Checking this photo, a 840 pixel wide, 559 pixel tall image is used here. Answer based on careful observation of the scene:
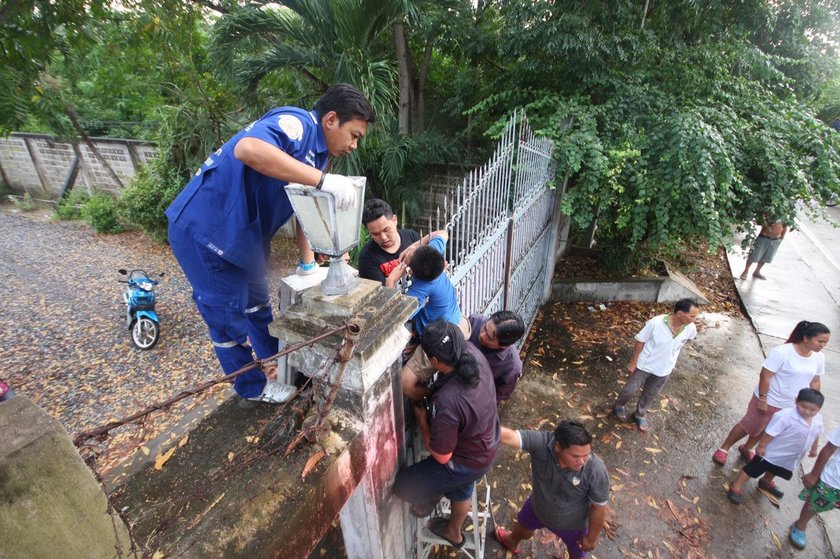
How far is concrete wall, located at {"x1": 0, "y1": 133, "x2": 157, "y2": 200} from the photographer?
33.7 feet

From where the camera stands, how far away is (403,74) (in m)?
6.64

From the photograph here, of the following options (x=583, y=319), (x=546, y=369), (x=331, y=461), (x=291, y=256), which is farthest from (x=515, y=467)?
(x=291, y=256)

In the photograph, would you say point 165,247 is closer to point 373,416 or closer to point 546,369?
point 546,369

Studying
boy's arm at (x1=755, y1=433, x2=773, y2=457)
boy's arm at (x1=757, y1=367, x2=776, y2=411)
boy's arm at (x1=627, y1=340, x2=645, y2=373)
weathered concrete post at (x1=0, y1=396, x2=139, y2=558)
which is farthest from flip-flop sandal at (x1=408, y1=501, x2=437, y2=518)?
boy's arm at (x1=757, y1=367, x2=776, y2=411)

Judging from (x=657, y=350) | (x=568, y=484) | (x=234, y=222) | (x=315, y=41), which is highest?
(x=315, y=41)

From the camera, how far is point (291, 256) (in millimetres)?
7699

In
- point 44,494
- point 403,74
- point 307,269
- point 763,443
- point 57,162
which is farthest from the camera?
point 57,162

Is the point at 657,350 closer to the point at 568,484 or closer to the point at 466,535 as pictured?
the point at 568,484

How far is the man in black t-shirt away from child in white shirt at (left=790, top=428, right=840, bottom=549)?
130 inches

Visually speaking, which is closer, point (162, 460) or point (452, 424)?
point (162, 460)

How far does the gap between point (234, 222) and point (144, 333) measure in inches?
180

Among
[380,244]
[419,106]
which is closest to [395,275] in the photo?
[380,244]

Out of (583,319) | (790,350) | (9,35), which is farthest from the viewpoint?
(583,319)

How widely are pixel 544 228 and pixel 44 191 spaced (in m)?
16.1
